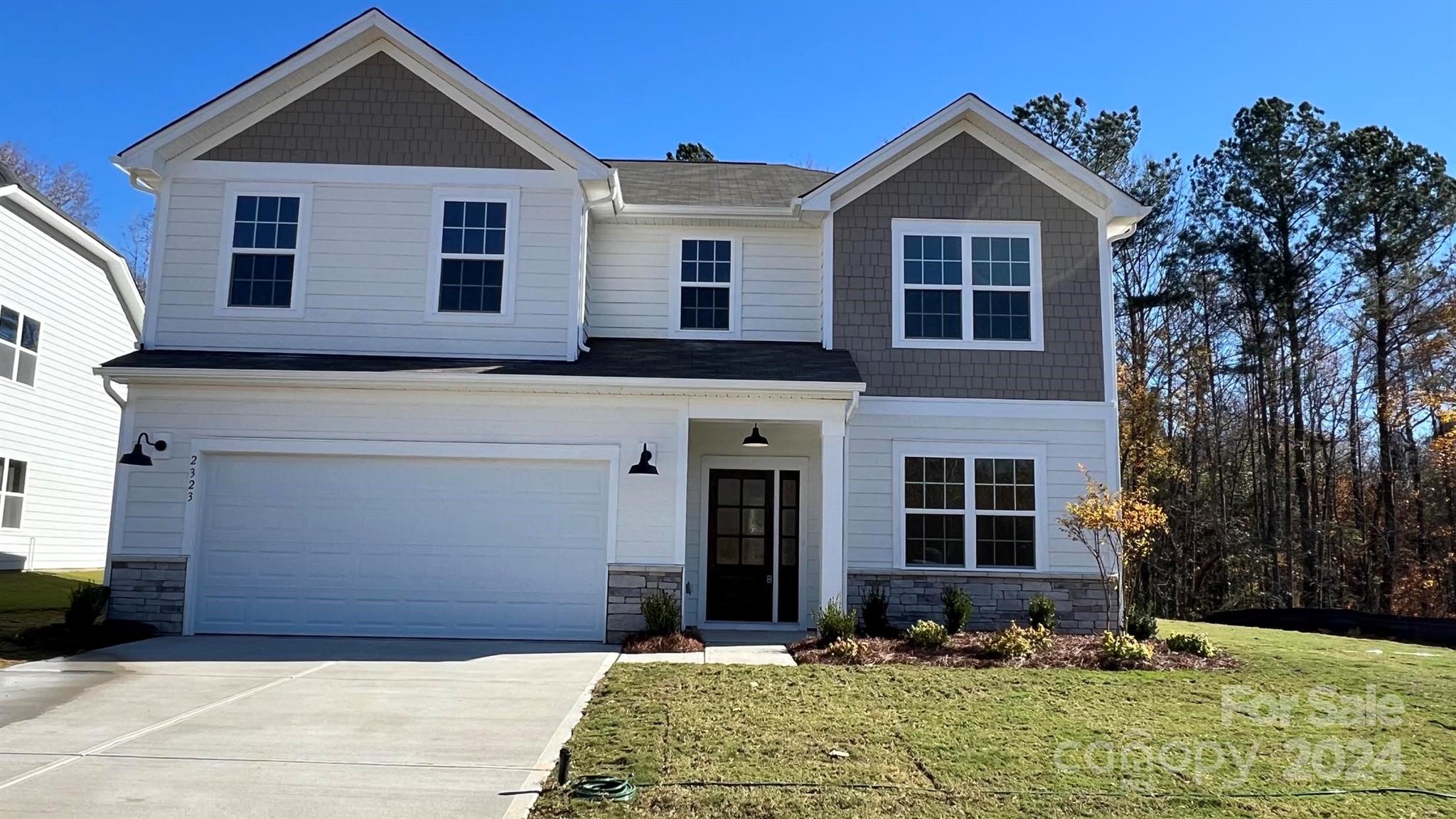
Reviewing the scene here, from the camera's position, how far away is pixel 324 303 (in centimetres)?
1188

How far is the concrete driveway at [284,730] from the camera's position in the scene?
16.3 ft

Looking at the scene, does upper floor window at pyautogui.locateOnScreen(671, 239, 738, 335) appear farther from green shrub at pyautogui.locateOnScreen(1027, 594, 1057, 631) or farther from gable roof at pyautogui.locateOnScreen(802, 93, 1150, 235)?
green shrub at pyautogui.locateOnScreen(1027, 594, 1057, 631)

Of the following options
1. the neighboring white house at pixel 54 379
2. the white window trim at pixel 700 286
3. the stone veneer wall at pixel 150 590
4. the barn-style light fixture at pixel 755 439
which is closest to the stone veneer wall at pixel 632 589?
the barn-style light fixture at pixel 755 439

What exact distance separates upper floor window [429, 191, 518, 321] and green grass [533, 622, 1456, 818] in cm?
511

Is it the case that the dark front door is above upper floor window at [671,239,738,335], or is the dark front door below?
below

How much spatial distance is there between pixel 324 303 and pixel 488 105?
3065 millimetres

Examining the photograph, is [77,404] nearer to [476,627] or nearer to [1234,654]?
[476,627]

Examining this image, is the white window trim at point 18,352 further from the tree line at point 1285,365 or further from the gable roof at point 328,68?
the tree line at point 1285,365

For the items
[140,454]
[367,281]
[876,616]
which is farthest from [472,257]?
[876,616]

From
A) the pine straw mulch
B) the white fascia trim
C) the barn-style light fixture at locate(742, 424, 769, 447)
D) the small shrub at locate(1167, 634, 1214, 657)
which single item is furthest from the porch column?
the white fascia trim

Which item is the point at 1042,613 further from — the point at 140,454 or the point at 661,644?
the point at 140,454

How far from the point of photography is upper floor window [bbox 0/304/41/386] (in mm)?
15891

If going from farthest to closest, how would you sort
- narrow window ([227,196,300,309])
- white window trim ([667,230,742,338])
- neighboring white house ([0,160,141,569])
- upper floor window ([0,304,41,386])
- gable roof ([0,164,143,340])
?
neighboring white house ([0,160,141,569])
upper floor window ([0,304,41,386])
gable roof ([0,164,143,340])
white window trim ([667,230,742,338])
narrow window ([227,196,300,309])

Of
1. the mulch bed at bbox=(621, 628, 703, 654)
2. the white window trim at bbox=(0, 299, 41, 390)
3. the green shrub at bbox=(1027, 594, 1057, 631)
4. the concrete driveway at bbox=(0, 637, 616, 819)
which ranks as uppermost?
the white window trim at bbox=(0, 299, 41, 390)
